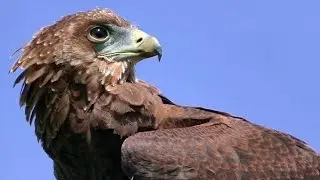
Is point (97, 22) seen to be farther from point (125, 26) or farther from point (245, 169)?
point (245, 169)

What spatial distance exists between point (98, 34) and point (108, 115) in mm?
983

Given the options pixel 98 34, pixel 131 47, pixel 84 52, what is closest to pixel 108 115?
pixel 84 52

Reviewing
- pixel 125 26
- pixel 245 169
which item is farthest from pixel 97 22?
pixel 245 169

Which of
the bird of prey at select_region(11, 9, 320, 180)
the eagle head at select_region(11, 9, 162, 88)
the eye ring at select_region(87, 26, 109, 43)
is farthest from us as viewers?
the eye ring at select_region(87, 26, 109, 43)

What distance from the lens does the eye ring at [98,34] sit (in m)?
32.1

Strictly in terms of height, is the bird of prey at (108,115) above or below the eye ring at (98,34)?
below

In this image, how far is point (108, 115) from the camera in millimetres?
31750

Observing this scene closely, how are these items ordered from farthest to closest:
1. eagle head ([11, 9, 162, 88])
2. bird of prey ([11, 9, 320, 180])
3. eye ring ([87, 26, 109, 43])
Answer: eye ring ([87, 26, 109, 43]) → eagle head ([11, 9, 162, 88]) → bird of prey ([11, 9, 320, 180])

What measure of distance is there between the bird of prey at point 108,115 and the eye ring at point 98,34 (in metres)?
0.01

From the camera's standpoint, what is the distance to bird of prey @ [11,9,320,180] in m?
31.6

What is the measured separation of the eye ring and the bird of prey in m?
0.01

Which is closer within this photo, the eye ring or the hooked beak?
the hooked beak

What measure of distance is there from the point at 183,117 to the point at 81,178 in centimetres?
130

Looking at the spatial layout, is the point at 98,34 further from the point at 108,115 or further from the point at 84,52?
the point at 108,115
